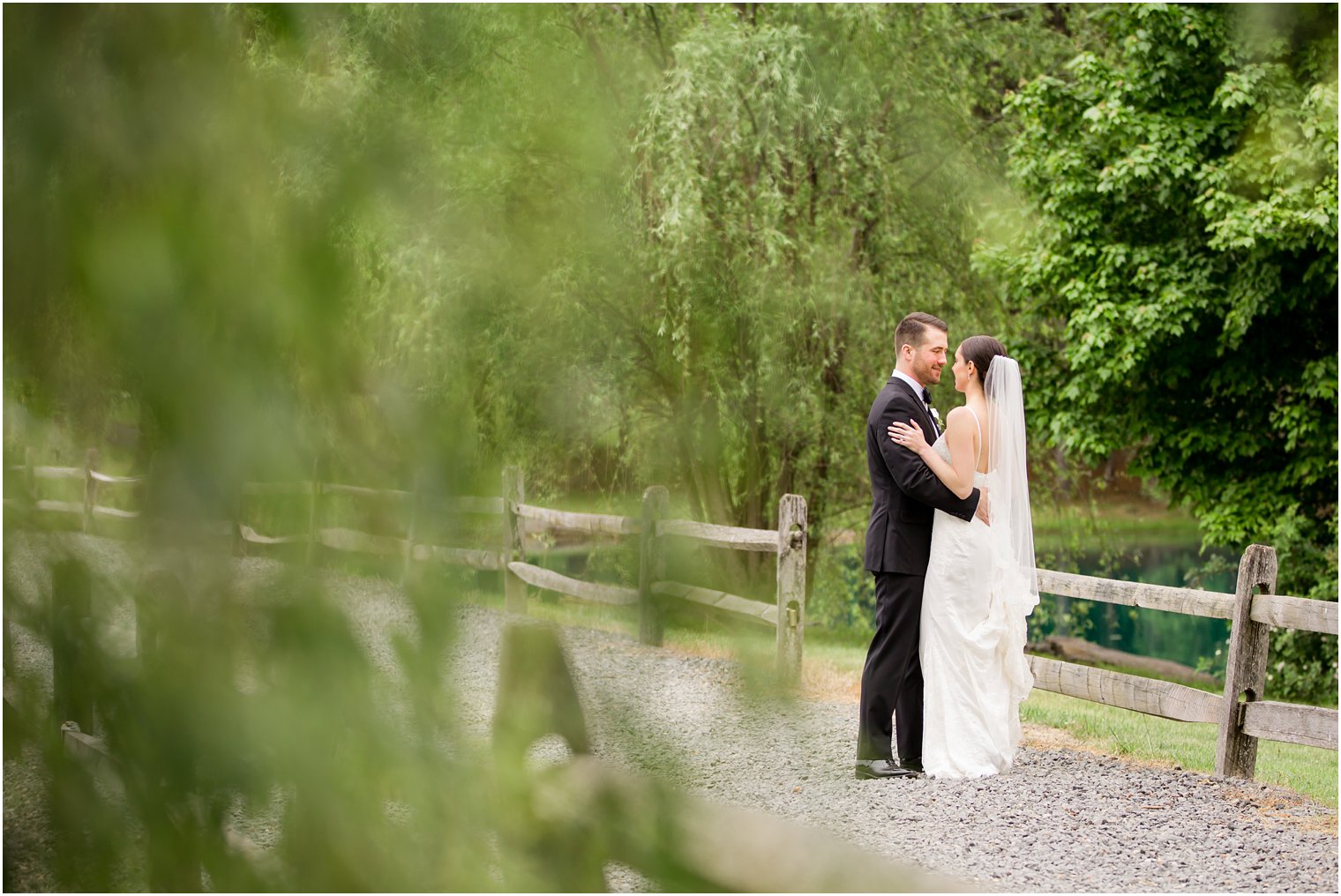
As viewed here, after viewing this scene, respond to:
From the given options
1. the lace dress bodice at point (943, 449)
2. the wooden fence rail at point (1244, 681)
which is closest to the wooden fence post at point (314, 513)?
the lace dress bodice at point (943, 449)

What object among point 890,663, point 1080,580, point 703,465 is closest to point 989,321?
point 1080,580

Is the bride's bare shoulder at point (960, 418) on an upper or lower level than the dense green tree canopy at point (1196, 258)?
lower

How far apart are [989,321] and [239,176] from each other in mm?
12815

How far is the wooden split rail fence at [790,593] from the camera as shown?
1.98 ft

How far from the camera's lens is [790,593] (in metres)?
7.39

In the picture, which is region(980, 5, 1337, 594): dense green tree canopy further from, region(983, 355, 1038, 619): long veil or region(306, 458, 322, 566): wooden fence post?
region(306, 458, 322, 566): wooden fence post

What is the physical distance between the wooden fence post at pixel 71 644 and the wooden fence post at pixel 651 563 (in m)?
0.32

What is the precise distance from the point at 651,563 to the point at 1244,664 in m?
6.20

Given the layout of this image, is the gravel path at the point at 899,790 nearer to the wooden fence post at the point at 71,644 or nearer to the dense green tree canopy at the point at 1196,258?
the wooden fence post at the point at 71,644

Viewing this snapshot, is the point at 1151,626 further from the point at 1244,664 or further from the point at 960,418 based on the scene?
the point at 960,418

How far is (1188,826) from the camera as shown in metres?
5.10

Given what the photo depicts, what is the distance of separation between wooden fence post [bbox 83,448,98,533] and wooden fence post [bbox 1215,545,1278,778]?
6159 millimetres

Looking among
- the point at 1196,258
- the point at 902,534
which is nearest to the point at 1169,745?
the point at 902,534

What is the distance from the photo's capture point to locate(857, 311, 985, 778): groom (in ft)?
17.2
